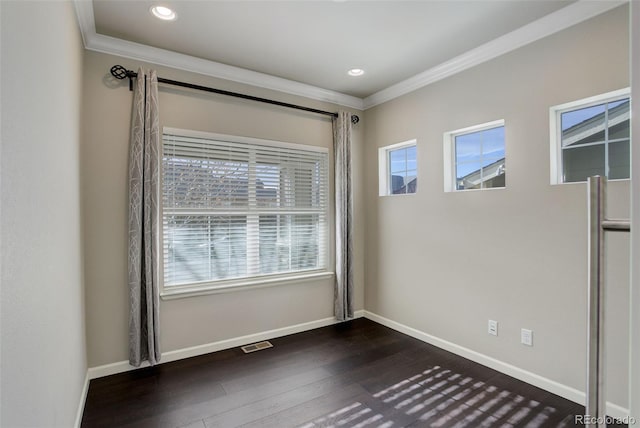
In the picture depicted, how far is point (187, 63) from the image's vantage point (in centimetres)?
306

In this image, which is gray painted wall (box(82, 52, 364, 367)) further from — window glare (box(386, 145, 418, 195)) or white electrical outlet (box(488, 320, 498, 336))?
white electrical outlet (box(488, 320, 498, 336))

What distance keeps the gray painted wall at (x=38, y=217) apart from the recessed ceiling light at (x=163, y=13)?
0.50 m

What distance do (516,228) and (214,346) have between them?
113 inches

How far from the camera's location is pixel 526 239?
2.62m

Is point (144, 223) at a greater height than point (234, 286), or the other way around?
point (144, 223)

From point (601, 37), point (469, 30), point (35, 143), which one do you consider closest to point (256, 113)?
point (469, 30)

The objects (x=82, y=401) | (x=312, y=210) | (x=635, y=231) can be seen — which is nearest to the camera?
(x=635, y=231)

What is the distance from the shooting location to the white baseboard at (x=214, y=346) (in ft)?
8.87

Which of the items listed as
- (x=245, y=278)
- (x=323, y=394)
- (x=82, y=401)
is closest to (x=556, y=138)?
(x=323, y=394)

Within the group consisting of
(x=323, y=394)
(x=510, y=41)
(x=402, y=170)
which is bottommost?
(x=323, y=394)

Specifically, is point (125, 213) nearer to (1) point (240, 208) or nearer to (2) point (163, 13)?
(1) point (240, 208)

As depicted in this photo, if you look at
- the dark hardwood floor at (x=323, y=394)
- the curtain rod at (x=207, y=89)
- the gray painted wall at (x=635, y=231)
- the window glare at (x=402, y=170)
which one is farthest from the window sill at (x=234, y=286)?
the gray painted wall at (x=635, y=231)

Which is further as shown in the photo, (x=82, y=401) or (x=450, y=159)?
(x=450, y=159)

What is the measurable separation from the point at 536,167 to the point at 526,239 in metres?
0.56
